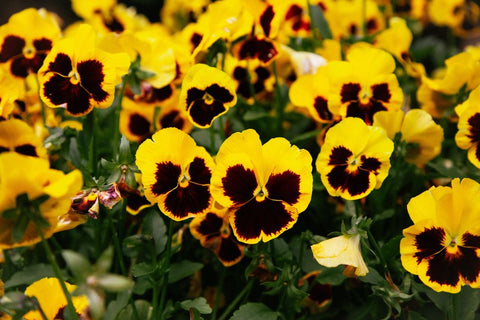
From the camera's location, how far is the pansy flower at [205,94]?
1.06 metres

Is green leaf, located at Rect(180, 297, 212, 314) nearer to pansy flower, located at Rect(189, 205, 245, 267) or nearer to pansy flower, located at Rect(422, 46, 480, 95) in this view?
pansy flower, located at Rect(189, 205, 245, 267)

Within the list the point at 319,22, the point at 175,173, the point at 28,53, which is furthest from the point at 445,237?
the point at 28,53

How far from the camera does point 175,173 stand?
0.98m

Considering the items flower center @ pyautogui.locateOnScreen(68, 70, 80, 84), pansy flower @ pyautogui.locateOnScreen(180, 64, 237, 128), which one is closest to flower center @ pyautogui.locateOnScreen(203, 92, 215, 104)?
pansy flower @ pyautogui.locateOnScreen(180, 64, 237, 128)

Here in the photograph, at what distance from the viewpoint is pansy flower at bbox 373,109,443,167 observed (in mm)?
1154

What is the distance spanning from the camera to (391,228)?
1.30 metres

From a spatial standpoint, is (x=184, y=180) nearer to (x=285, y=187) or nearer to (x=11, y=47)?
(x=285, y=187)

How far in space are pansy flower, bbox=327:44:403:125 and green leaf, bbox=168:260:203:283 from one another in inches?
16.7

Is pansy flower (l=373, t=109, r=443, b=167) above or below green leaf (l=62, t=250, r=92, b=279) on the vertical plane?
below

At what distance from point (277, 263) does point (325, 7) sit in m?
0.97

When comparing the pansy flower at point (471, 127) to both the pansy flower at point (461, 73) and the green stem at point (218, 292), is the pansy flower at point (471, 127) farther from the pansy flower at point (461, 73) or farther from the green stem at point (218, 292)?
the green stem at point (218, 292)

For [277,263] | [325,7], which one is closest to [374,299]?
[277,263]

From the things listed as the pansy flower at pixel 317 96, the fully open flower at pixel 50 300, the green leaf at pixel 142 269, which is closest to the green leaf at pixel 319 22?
the pansy flower at pixel 317 96

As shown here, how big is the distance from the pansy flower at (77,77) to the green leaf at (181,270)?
1.11ft
